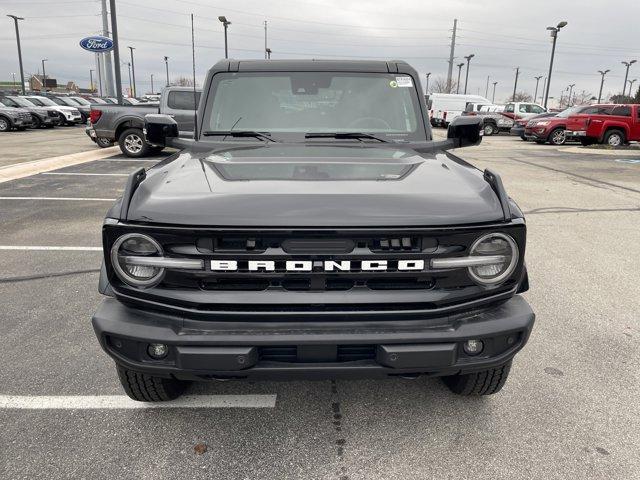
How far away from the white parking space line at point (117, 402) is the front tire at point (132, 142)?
471 inches

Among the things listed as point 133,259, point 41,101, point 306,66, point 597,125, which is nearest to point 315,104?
point 306,66

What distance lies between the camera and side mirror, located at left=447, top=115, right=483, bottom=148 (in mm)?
3633

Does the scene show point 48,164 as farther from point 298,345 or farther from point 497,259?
point 497,259

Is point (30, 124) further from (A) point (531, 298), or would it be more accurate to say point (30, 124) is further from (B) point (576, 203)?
(A) point (531, 298)

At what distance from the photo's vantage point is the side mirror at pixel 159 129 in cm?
367

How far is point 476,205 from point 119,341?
5.32 feet

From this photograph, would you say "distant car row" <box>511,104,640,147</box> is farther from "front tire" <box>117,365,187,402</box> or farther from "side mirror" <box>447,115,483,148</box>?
"front tire" <box>117,365,187,402</box>

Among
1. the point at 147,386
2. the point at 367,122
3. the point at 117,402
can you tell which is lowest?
the point at 117,402

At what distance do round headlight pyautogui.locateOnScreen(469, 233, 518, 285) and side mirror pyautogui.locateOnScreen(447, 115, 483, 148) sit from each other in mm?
1551

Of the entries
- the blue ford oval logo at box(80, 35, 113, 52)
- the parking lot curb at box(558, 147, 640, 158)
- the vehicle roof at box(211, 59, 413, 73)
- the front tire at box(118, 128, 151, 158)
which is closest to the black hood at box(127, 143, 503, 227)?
the vehicle roof at box(211, 59, 413, 73)

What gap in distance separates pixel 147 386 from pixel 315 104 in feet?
6.97

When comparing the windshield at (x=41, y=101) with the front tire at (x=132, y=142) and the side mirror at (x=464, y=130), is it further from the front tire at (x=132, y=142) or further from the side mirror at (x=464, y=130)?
the side mirror at (x=464, y=130)

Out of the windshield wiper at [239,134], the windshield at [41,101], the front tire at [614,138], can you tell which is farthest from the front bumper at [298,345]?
the windshield at [41,101]

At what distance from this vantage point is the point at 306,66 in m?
3.75
